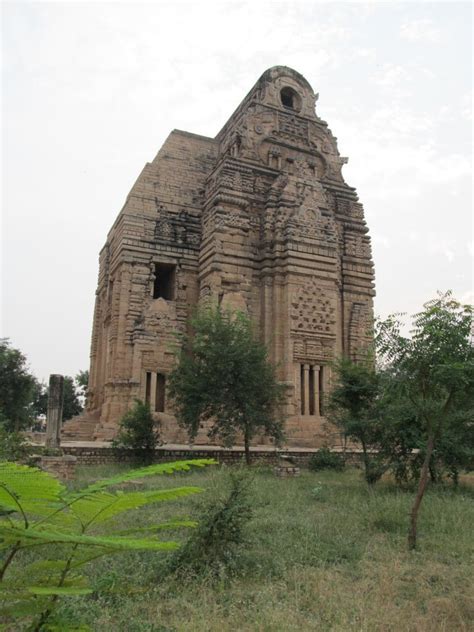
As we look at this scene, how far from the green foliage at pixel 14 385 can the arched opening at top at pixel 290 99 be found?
66.8ft

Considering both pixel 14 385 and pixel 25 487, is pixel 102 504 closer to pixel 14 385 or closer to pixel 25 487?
pixel 25 487

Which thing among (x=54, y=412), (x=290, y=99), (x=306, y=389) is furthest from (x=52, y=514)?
(x=290, y=99)

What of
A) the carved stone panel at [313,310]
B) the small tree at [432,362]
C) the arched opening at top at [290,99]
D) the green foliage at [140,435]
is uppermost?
the arched opening at top at [290,99]

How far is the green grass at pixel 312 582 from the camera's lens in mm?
5090

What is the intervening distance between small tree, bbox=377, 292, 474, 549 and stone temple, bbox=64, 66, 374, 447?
11.7 metres

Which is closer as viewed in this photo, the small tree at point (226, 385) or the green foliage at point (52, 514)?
the green foliage at point (52, 514)

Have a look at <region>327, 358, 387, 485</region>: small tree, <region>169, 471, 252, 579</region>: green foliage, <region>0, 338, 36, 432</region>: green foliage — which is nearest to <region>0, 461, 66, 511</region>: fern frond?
<region>169, 471, 252, 579</region>: green foliage

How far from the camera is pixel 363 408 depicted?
48.9 feet

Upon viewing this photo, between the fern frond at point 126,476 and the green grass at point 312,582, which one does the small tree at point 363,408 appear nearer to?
the green grass at point 312,582

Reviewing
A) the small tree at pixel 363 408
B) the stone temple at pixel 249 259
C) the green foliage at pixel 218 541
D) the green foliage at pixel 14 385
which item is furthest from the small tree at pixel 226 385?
the green foliage at pixel 14 385

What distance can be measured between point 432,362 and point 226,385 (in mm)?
8991

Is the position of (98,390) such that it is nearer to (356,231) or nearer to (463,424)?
(356,231)

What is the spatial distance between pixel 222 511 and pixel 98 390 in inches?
727

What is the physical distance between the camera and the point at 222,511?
7250 mm
